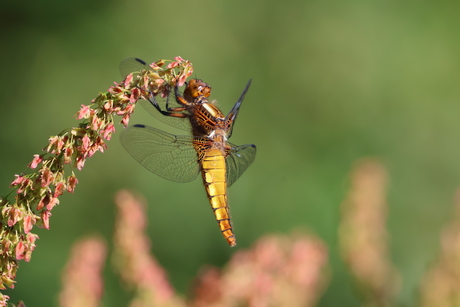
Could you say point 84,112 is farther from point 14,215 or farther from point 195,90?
point 195,90

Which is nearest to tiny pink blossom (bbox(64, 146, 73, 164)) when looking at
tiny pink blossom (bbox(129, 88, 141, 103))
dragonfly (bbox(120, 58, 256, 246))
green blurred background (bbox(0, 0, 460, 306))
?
tiny pink blossom (bbox(129, 88, 141, 103))

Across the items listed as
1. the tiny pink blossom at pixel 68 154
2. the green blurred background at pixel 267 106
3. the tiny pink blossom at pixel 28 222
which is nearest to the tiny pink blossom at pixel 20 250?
the tiny pink blossom at pixel 28 222

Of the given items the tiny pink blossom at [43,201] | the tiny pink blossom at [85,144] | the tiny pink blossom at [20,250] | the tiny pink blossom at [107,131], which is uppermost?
the tiny pink blossom at [107,131]

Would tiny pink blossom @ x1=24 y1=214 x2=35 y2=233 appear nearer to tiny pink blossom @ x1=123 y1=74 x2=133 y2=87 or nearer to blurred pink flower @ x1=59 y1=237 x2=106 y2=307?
tiny pink blossom @ x1=123 y1=74 x2=133 y2=87

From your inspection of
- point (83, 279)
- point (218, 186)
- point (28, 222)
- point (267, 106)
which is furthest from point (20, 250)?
point (267, 106)

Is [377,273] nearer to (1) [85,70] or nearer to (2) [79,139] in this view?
(2) [79,139]

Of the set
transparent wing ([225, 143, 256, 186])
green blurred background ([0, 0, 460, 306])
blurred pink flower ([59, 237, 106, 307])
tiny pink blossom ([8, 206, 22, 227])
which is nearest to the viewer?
tiny pink blossom ([8, 206, 22, 227])

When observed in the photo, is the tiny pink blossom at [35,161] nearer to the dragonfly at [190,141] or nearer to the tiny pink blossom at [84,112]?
the tiny pink blossom at [84,112]
